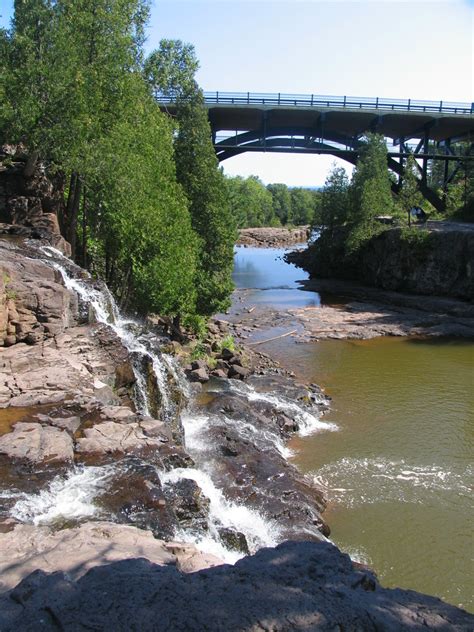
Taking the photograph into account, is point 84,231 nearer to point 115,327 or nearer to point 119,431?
point 115,327

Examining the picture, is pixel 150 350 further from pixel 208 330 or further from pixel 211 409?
pixel 208 330

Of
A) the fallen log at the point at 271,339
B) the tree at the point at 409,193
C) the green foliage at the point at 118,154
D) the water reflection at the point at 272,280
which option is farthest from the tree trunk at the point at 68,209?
the tree at the point at 409,193

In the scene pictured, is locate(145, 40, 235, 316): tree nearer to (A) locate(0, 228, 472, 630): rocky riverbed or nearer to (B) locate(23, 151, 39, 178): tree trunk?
(A) locate(0, 228, 472, 630): rocky riverbed

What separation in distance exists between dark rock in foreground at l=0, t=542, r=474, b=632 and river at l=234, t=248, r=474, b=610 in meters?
5.55

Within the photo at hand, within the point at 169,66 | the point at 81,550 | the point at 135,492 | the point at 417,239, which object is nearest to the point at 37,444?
the point at 135,492

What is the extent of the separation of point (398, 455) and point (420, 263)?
24947mm

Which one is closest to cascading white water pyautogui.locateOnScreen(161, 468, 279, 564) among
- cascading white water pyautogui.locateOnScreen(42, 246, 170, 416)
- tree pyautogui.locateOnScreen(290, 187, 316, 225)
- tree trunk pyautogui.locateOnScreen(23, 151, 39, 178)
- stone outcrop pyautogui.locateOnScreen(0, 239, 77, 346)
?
cascading white water pyautogui.locateOnScreen(42, 246, 170, 416)

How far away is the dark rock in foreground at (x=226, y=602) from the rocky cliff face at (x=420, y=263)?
105 feet

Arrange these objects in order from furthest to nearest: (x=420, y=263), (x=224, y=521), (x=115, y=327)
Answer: (x=420, y=263) < (x=115, y=327) < (x=224, y=521)

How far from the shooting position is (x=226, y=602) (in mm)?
3570

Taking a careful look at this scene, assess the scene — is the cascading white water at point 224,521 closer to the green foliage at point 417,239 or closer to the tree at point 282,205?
the green foliage at point 417,239

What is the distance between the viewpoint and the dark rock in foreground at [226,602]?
3.41 metres

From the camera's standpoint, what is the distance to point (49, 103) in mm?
15742

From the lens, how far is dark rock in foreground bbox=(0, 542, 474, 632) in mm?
3408
